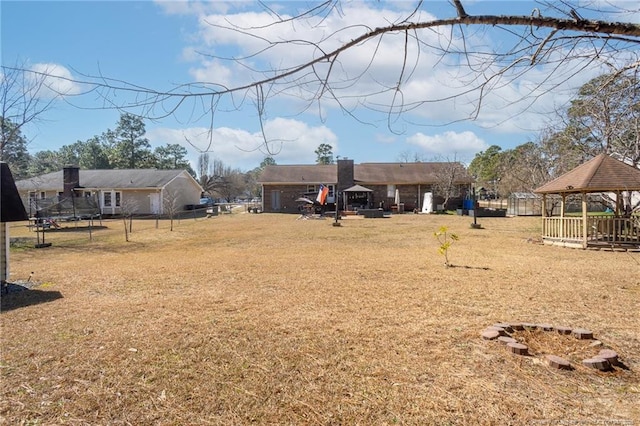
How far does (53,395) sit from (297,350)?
2.35 meters

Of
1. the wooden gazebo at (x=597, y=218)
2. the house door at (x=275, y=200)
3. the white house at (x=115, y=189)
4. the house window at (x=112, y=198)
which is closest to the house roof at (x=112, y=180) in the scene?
the white house at (x=115, y=189)

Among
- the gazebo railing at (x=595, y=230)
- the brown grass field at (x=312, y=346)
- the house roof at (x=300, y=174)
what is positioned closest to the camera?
the brown grass field at (x=312, y=346)

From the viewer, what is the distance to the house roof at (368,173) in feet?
130

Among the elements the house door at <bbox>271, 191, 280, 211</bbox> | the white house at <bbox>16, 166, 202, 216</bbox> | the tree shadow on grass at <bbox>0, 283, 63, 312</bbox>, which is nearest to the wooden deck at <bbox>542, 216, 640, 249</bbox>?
the tree shadow on grass at <bbox>0, 283, 63, 312</bbox>

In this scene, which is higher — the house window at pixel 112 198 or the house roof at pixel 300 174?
the house roof at pixel 300 174

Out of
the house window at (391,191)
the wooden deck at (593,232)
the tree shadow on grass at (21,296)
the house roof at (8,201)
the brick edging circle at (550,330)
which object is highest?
the house window at (391,191)

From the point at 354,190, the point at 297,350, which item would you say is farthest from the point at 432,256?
the point at 354,190

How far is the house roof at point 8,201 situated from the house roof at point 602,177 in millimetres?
16369

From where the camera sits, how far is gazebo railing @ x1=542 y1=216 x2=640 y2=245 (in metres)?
14.5

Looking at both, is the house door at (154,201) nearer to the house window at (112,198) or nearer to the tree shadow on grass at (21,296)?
the house window at (112,198)

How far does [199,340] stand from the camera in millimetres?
4891

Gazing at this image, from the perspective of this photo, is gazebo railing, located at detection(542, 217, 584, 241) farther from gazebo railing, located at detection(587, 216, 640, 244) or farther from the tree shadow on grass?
the tree shadow on grass

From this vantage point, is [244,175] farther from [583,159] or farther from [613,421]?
[613,421]

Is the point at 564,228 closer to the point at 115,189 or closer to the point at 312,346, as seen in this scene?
the point at 312,346
